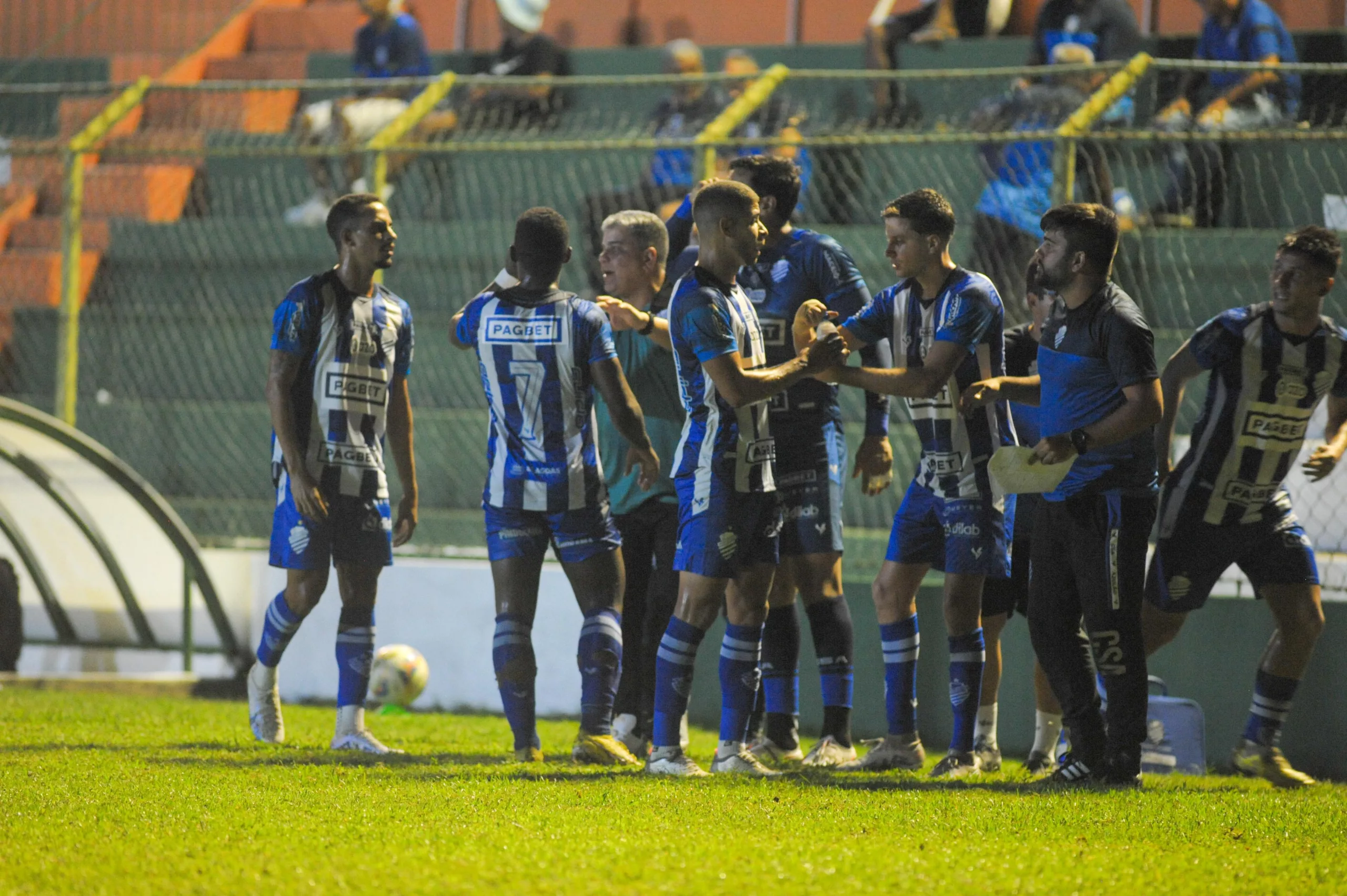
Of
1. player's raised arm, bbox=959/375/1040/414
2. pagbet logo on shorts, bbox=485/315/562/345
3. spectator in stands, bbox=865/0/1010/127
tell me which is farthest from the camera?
spectator in stands, bbox=865/0/1010/127

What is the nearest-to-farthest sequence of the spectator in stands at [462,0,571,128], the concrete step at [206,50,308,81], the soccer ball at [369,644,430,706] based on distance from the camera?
the soccer ball at [369,644,430,706]
the spectator in stands at [462,0,571,128]
the concrete step at [206,50,308,81]

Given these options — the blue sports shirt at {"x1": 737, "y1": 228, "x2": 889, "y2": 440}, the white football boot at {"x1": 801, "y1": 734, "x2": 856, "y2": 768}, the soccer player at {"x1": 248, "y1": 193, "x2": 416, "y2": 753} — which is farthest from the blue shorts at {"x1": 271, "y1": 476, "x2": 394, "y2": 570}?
the white football boot at {"x1": 801, "y1": 734, "x2": 856, "y2": 768}

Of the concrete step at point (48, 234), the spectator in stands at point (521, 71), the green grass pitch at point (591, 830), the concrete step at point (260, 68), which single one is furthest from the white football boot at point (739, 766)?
the concrete step at point (260, 68)

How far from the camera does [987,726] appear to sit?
6.43 metres

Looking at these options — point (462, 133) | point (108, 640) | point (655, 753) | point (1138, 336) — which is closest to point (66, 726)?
point (108, 640)

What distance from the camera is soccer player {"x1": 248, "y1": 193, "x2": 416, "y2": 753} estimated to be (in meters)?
6.48

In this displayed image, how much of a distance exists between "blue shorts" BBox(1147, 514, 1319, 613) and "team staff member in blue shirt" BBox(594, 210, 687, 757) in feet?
6.30

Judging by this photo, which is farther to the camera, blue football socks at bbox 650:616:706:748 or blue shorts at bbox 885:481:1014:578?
blue shorts at bbox 885:481:1014:578

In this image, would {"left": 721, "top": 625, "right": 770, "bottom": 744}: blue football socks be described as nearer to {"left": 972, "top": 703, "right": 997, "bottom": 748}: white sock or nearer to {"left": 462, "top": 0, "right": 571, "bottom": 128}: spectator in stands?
{"left": 972, "top": 703, "right": 997, "bottom": 748}: white sock

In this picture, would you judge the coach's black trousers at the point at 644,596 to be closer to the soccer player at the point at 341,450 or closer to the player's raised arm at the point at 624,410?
the player's raised arm at the point at 624,410

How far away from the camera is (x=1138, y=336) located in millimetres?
5457

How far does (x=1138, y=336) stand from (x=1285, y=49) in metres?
5.46

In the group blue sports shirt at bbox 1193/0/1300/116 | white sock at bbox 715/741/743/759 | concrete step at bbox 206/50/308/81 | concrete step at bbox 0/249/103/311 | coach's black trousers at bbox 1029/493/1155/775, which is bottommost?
white sock at bbox 715/741/743/759

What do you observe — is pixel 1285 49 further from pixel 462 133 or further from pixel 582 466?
pixel 582 466
